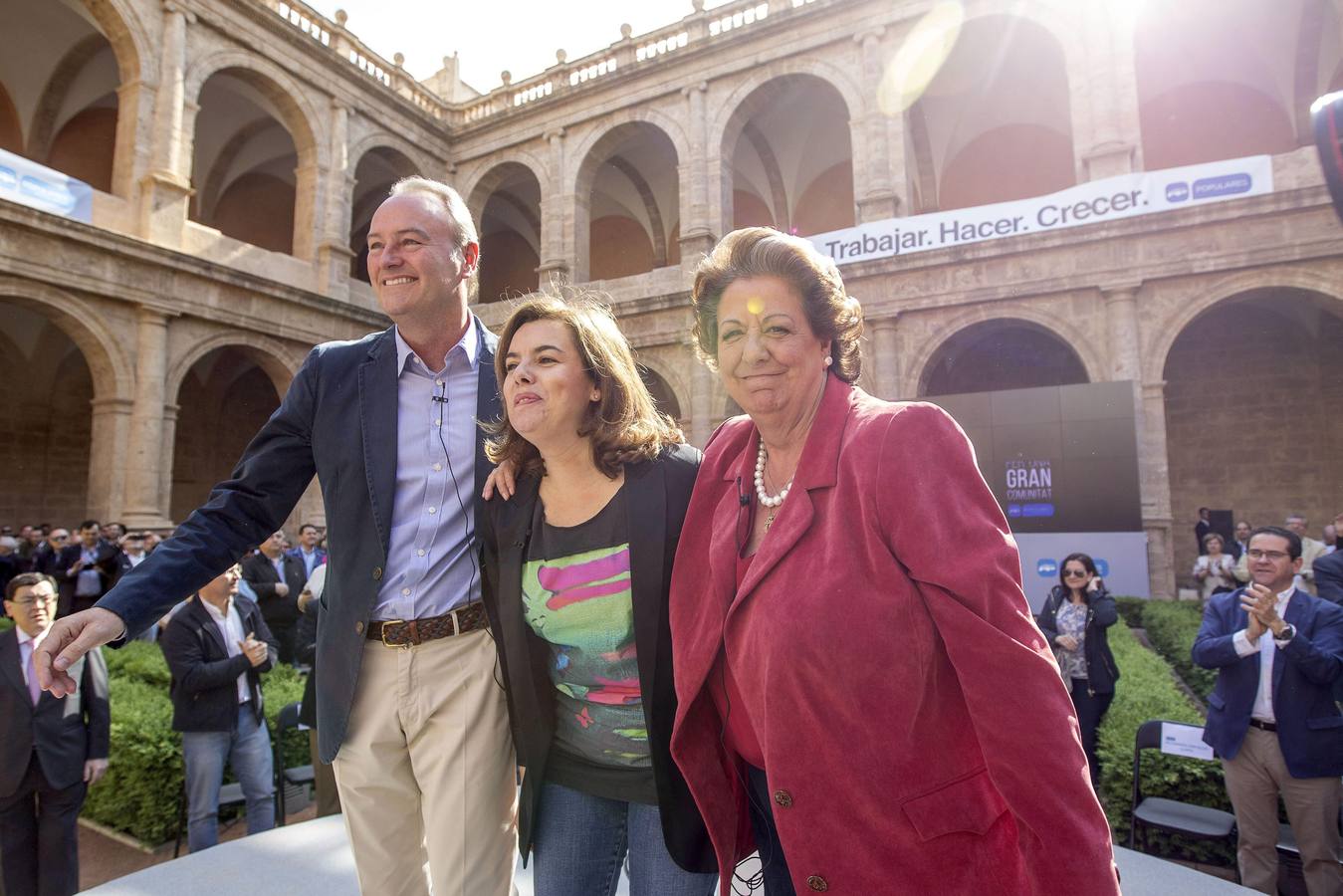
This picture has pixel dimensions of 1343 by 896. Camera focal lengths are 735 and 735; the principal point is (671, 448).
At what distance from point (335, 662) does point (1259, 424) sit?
17336mm

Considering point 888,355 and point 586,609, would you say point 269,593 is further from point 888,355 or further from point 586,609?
point 888,355

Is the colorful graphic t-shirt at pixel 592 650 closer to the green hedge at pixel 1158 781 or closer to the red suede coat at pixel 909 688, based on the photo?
the red suede coat at pixel 909 688

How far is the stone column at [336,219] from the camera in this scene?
580 inches

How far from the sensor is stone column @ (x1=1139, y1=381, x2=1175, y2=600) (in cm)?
1080

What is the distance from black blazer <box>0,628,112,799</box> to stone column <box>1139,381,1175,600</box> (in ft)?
39.8

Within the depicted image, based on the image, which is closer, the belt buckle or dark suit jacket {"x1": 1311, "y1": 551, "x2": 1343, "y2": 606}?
the belt buckle

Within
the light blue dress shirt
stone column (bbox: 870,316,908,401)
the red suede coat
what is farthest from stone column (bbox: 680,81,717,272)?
the red suede coat

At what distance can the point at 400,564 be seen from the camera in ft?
6.19

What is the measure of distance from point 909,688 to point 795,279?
831 millimetres

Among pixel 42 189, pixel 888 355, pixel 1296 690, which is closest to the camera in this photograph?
pixel 1296 690

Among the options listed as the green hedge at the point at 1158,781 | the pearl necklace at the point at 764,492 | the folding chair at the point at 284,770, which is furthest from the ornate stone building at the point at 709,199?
the pearl necklace at the point at 764,492

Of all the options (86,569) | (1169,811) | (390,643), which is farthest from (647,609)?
(86,569)

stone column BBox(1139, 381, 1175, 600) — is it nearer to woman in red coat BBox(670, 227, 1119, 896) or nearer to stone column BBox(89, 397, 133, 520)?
woman in red coat BBox(670, 227, 1119, 896)

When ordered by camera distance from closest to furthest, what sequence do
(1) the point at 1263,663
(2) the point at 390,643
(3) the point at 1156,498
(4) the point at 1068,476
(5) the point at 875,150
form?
(2) the point at 390,643 → (1) the point at 1263,663 → (4) the point at 1068,476 → (3) the point at 1156,498 → (5) the point at 875,150
